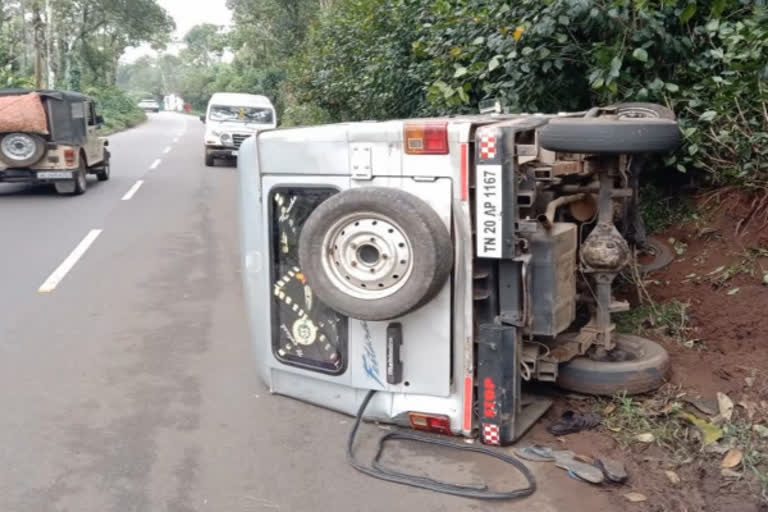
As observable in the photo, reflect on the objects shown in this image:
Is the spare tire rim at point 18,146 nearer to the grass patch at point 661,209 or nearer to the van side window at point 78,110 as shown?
the van side window at point 78,110

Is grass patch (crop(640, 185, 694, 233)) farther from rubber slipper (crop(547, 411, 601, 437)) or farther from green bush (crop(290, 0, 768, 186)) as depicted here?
rubber slipper (crop(547, 411, 601, 437))

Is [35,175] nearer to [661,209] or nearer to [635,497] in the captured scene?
[661,209]

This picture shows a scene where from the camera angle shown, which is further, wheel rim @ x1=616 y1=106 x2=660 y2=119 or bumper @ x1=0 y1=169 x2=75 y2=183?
bumper @ x1=0 y1=169 x2=75 y2=183

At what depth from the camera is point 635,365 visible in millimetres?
4738

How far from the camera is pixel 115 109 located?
171 ft

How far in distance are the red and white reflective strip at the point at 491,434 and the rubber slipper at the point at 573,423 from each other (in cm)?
38

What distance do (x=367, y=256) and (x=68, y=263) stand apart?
19.9ft

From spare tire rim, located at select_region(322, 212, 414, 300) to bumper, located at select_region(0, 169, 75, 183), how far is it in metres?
→ 11.9

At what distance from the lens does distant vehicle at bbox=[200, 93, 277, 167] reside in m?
22.7

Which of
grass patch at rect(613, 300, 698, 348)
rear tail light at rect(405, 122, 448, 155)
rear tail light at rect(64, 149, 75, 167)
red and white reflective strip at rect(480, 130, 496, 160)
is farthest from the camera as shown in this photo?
rear tail light at rect(64, 149, 75, 167)

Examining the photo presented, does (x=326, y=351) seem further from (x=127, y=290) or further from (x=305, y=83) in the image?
(x=305, y=83)

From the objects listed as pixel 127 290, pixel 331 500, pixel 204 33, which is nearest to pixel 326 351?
pixel 331 500

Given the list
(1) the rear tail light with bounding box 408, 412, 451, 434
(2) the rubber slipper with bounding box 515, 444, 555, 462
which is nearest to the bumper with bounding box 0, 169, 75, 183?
(1) the rear tail light with bounding box 408, 412, 451, 434

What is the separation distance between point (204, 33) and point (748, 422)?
10525 cm
